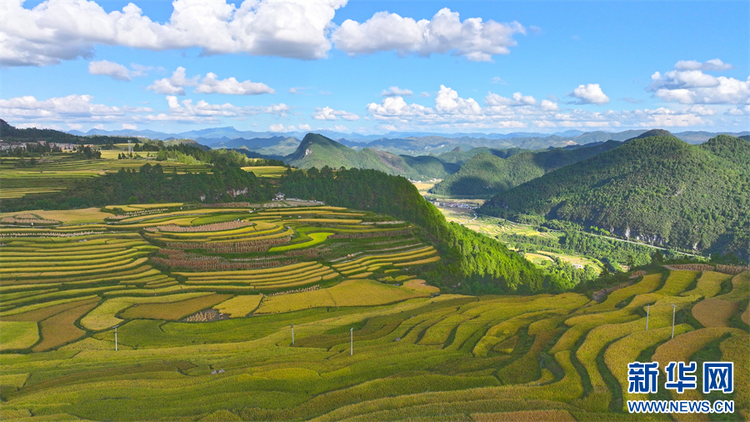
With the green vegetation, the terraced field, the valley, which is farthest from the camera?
the terraced field

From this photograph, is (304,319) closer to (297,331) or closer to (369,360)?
(297,331)

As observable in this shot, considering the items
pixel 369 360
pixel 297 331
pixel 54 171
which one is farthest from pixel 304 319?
pixel 54 171

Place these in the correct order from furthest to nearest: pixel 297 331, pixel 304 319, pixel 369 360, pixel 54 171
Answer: pixel 54 171 → pixel 304 319 → pixel 297 331 → pixel 369 360

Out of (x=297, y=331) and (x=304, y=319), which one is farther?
(x=304, y=319)

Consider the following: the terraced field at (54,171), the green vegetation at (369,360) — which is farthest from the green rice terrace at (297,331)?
the terraced field at (54,171)

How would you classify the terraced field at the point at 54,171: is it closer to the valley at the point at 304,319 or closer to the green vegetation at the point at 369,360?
the valley at the point at 304,319

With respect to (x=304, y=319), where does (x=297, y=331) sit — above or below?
above

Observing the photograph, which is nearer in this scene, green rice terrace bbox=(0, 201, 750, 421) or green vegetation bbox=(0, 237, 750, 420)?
green vegetation bbox=(0, 237, 750, 420)

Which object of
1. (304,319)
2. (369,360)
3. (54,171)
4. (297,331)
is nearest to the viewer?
(369,360)

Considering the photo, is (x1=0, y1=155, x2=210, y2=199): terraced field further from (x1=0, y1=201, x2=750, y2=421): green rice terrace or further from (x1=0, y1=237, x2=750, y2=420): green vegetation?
(x1=0, y1=237, x2=750, y2=420): green vegetation

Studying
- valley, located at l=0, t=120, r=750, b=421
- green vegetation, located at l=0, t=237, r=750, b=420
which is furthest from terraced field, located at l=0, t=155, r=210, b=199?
green vegetation, located at l=0, t=237, r=750, b=420
